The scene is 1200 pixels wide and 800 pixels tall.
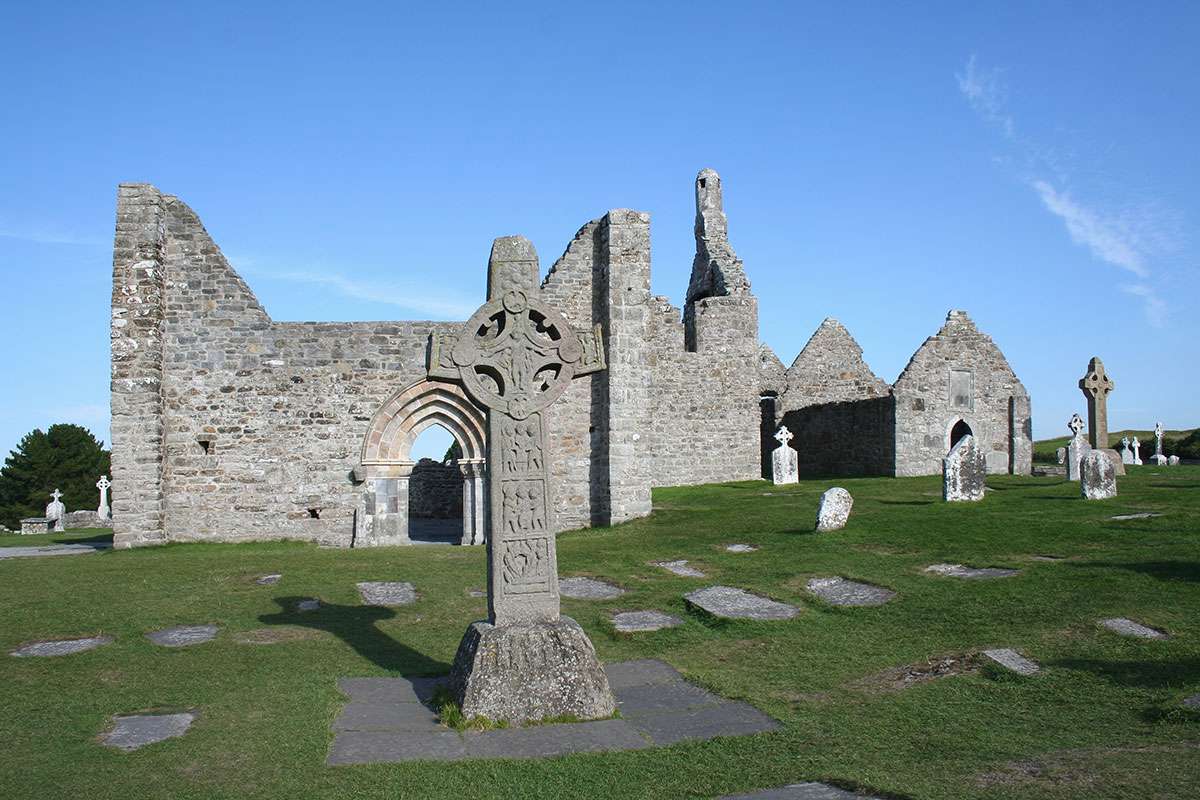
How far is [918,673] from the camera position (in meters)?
7.46

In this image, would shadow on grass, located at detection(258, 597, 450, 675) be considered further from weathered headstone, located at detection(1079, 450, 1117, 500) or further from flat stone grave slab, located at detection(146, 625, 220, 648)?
weathered headstone, located at detection(1079, 450, 1117, 500)

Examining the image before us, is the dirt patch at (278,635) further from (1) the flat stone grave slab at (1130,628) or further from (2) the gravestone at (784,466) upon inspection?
(2) the gravestone at (784,466)

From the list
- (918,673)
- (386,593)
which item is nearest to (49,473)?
(386,593)

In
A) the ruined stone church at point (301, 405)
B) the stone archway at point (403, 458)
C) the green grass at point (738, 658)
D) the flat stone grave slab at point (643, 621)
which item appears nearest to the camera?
the green grass at point (738, 658)

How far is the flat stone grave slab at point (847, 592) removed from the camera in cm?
963

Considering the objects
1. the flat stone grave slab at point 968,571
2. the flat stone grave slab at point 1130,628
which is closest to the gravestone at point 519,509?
the flat stone grave slab at point 1130,628

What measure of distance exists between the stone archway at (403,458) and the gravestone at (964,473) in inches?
295

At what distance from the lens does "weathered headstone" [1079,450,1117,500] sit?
1455 cm

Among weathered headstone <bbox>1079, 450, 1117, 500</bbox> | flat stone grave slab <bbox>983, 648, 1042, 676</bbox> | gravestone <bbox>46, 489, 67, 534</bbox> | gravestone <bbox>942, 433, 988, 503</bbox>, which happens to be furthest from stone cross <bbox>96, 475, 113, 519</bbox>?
flat stone grave slab <bbox>983, 648, 1042, 676</bbox>

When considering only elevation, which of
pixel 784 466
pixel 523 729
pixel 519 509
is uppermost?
pixel 519 509

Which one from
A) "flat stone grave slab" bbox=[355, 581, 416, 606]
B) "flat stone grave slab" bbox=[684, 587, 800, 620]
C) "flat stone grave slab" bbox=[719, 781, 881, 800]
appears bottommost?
"flat stone grave slab" bbox=[719, 781, 881, 800]

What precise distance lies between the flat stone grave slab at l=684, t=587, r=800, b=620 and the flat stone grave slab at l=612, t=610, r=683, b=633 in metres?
0.37

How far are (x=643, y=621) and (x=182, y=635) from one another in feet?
14.4

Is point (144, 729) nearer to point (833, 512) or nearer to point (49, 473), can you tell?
point (833, 512)
